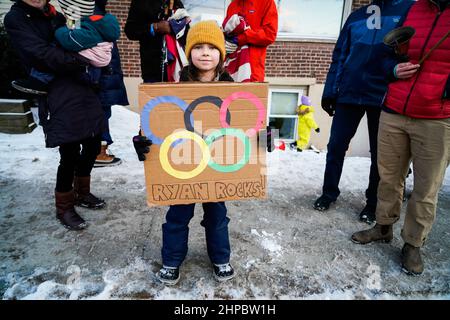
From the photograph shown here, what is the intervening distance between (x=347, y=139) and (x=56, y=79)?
7.99 ft

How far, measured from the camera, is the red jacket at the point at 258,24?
2.70 metres

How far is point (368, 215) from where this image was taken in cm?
271

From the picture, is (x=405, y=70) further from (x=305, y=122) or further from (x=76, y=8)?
(x=305, y=122)

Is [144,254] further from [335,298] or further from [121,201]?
[335,298]

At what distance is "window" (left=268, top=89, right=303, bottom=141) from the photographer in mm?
7242

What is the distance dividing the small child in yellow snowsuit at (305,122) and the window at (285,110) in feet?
1.46

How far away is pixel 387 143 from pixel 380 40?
0.85m

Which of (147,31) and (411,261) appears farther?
(147,31)

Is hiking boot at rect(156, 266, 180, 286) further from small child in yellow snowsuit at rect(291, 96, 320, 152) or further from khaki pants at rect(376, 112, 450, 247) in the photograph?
small child in yellow snowsuit at rect(291, 96, 320, 152)

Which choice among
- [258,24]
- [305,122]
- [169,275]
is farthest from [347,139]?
[305,122]

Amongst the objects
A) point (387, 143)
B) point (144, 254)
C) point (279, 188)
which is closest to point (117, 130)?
point (279, 188)

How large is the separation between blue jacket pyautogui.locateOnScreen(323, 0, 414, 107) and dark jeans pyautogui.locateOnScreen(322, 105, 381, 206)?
4.1 inches

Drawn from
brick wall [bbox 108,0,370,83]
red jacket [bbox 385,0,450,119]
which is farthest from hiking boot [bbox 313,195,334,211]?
brick wall [bbox 108,0,370,83]

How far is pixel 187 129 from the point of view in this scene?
159cm
